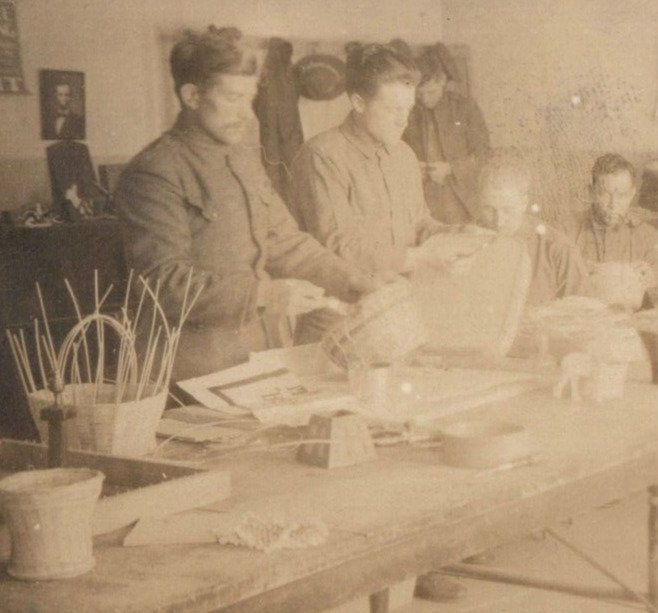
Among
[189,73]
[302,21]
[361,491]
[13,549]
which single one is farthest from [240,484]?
[302,21]

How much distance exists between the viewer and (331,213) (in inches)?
140

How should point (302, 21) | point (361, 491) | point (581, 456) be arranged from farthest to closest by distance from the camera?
1. point (302, 21)
2. point (581, 456)
3. point (361, 491)

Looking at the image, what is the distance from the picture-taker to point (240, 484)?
7.72 feet

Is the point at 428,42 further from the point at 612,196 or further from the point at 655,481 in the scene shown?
the point at 655,481

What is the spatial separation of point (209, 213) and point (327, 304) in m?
0.52

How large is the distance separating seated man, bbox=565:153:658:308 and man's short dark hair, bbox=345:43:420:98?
704mm

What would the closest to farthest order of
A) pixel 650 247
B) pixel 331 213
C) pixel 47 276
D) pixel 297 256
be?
pixel 47 276 → pixel 297 256 → pixel 331 213 → pixel 650 247

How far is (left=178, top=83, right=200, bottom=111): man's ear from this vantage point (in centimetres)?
311

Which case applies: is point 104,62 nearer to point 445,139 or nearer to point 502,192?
point 445,139

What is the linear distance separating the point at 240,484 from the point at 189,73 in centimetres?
121

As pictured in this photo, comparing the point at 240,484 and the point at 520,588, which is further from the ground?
the point at 240,484

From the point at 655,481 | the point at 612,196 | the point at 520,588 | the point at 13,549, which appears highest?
the point at 612,196

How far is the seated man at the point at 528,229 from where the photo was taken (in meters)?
3.86

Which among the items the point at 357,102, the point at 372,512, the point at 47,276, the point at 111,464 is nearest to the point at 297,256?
the point at 357,102
